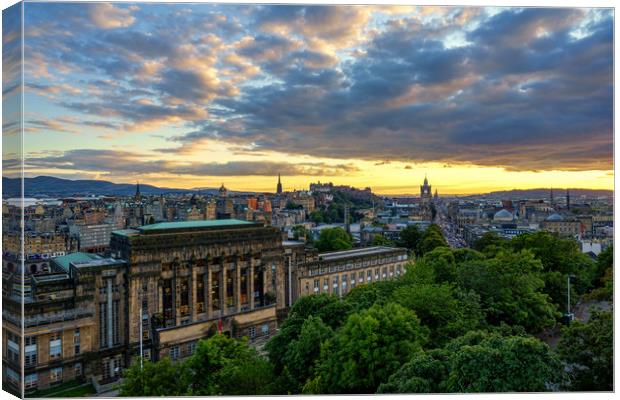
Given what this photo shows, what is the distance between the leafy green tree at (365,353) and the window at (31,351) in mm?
9213

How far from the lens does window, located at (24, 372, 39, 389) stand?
14.0 meters

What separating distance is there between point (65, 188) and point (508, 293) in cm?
1582

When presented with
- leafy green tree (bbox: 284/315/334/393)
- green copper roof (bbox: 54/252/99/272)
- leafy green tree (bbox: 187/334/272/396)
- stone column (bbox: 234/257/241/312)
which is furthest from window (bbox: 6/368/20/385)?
stone column (bbox: 234/257/241/312)

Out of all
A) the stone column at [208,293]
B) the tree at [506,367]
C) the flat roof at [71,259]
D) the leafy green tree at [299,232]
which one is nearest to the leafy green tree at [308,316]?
the tree at [506,367]

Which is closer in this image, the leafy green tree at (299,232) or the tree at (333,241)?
the tree at (333,241)

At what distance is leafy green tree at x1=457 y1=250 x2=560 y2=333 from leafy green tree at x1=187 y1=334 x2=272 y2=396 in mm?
7787

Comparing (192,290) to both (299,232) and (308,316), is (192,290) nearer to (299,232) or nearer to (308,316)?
(308,316)

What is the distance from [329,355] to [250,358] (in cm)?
231

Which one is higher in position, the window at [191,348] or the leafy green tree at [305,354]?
the leafy green tree at [305,354]

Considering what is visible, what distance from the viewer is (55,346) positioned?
52.2ft

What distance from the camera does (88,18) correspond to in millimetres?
11992

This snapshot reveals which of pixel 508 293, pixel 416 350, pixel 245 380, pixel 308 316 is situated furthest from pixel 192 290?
pixel 508 293

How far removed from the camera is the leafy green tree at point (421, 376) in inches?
369

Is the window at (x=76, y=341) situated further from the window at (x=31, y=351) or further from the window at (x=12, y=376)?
the window at (x=12, y=376)
